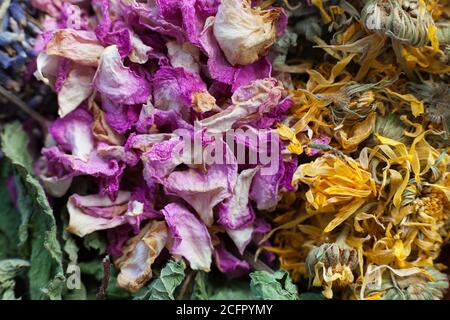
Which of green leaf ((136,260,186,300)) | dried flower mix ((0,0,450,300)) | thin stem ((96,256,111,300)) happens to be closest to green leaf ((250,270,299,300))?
dried flower mix ((0,0,450,300))

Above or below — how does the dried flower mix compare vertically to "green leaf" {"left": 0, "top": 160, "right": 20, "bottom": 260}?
above

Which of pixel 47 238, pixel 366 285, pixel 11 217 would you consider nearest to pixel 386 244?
pixel 366 285

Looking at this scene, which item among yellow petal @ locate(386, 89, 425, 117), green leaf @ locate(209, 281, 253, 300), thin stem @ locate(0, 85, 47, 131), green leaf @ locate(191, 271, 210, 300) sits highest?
yellow petal @ locate(386, 89, 425, 117)

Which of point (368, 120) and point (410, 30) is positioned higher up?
point (410, 30)

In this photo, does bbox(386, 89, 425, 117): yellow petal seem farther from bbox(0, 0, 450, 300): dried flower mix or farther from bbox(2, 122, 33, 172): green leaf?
bbox(2, 122, 33, 172): green leaf

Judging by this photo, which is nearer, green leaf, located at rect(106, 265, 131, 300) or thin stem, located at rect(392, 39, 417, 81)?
thin stem, located at rect(392, 39, 417, 81)

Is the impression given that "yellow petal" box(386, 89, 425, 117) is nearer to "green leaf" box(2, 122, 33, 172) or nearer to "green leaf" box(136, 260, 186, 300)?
"green leaf" box(136, 260, 186, 300)

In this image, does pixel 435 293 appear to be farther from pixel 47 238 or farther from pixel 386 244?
pixel 47 238

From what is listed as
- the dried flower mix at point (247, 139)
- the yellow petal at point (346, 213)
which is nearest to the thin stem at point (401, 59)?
the dried flower mix at point (247, 139)
